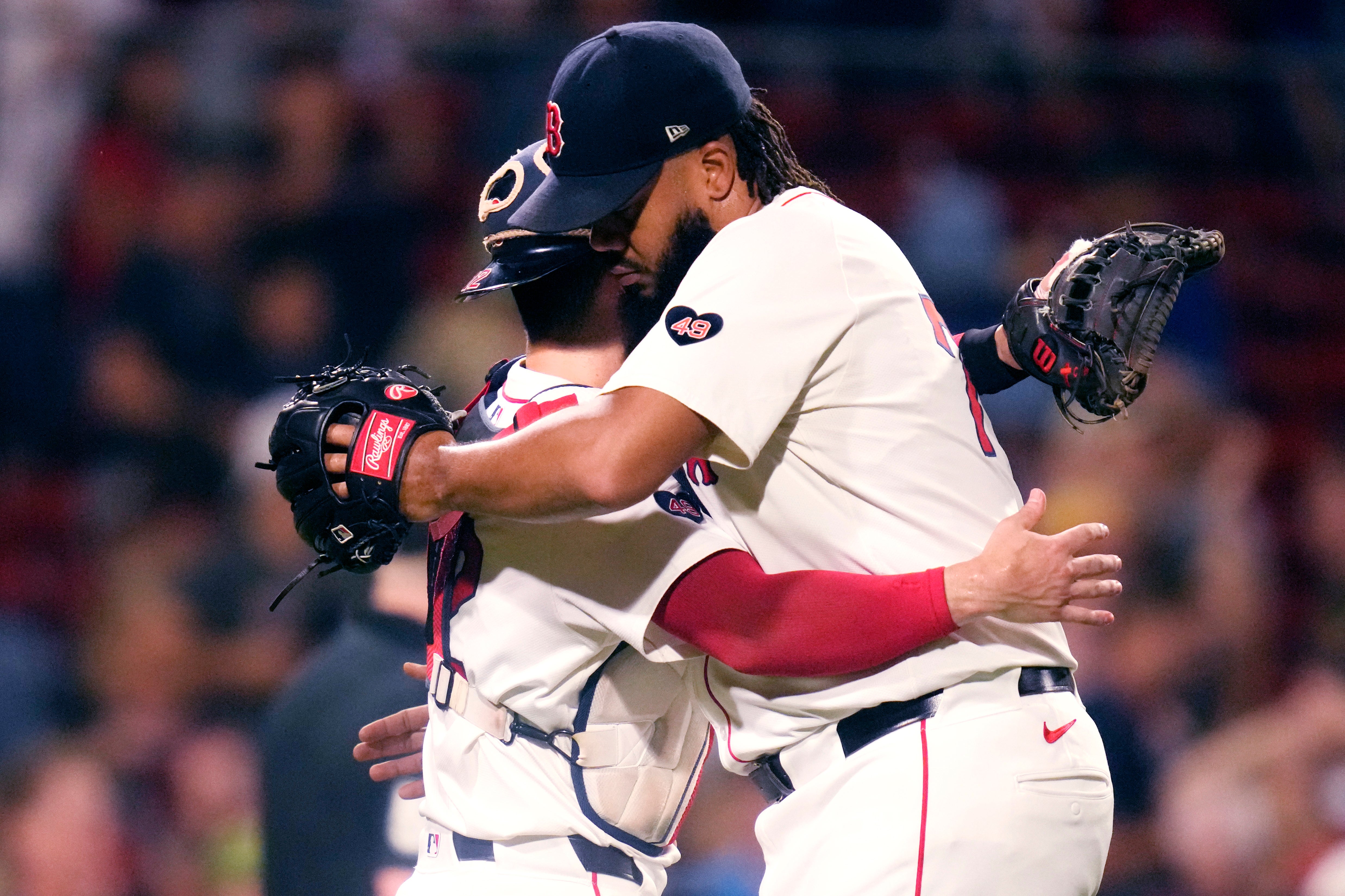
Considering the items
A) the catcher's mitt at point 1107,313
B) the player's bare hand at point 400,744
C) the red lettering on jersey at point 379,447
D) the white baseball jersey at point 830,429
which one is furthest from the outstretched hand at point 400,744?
the catcher's mitt at point 1107,313

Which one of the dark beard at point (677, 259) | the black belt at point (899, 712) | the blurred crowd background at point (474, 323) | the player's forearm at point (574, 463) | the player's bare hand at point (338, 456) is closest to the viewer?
the player's forearm at point (574, 463)

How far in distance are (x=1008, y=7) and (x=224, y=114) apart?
13.1 feet

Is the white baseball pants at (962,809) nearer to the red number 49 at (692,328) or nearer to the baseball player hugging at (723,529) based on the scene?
the baseball player hugging at (723,529)

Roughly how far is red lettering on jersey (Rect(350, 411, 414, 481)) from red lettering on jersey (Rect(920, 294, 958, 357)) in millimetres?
835

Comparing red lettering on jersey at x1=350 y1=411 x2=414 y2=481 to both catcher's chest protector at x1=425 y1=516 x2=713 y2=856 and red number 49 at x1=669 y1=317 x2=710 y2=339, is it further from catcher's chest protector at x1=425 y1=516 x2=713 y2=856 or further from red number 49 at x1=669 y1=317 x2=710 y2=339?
red number 49 at x1=669 y1=317 x2=710 y2=339

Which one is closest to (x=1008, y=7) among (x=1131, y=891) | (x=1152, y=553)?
(x=1152, y=553)

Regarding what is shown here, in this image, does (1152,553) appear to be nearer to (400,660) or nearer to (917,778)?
(400,660)

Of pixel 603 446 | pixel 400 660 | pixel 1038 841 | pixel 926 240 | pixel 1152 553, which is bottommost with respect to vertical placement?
pixel 1152 553

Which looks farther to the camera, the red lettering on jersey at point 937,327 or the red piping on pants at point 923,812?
the red lettering on jersey at point 937,327

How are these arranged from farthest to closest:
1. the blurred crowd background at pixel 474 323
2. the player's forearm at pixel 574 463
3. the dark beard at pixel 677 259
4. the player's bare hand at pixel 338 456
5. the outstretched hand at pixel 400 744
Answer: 1. the blurred crowd background at pixel 474 323
2. the outstretched hand at pixel 400 744
3. the dark beard at pixel 677 259
4. the player's bare hand at pixel 338 456
5. the player's forearm at pixel 574 463

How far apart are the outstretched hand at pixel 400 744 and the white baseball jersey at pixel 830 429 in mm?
661

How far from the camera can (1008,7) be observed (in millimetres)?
7566

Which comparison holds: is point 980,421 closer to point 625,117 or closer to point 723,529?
point 723,529

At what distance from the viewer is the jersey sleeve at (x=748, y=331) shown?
2.07 meters
